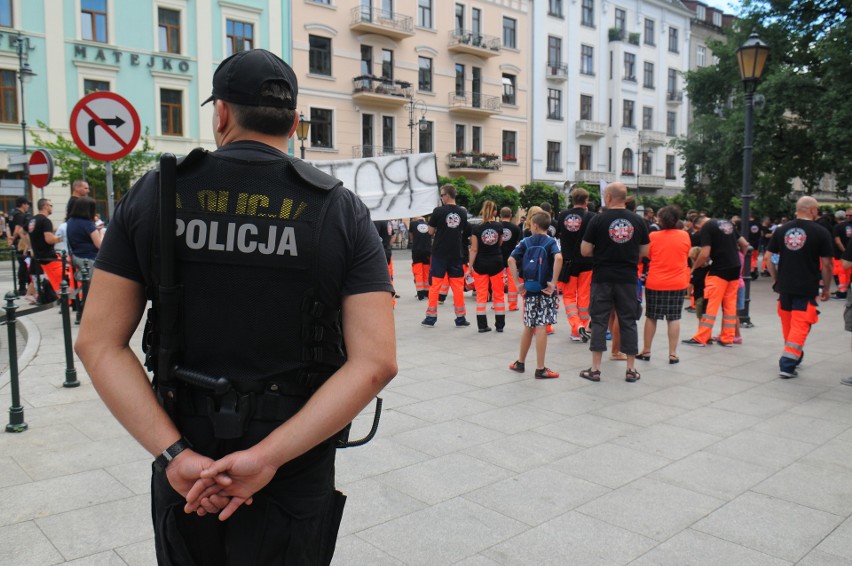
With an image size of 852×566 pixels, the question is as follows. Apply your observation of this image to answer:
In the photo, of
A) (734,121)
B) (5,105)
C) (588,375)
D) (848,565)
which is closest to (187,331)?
(848,565)

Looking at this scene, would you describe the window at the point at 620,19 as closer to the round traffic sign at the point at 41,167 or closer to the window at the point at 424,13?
the window at the point at 424,13

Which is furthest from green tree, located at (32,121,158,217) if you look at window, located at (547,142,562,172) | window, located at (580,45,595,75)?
window, located at (580,45,595,75)

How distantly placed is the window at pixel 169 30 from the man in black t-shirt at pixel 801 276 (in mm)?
28459

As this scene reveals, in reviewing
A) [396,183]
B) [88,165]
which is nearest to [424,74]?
[88,165]

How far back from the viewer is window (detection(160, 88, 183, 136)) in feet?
97.8

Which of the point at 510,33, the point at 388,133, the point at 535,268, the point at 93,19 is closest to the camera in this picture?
the point at 535,268

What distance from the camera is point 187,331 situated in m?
1.79

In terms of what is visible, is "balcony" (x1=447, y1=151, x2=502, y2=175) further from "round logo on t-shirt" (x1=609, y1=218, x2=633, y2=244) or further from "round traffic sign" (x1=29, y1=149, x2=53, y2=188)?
"round logo on t-shirt" (x1=609, y1=218, x2=633, y2=244)

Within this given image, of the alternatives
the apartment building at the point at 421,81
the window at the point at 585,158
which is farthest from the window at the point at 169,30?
the window at the point at 585,158

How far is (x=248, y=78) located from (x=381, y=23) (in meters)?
36.5

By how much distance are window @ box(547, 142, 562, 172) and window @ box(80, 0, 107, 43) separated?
90.3 ft

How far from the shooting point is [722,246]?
9.37m

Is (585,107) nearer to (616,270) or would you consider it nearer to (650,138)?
(650,138)

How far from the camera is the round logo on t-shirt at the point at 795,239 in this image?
748cm
